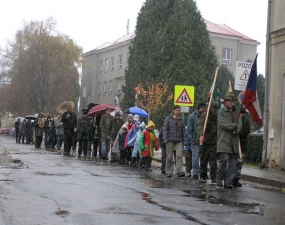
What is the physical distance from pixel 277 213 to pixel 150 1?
51.2m

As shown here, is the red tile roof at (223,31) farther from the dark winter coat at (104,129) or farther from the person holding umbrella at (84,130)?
the dark winter coat at (104,129)

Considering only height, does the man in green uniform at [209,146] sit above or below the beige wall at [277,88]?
below

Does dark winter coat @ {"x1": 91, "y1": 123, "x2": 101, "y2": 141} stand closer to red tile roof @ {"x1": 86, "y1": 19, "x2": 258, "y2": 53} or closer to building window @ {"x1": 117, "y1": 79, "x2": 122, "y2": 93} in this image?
red tile roof @ {"x1": 86, "y1": 19, "x2": 258, "y2": 53}

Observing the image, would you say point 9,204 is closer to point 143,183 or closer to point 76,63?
point 143,183

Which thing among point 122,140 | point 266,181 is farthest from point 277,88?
point 266,181

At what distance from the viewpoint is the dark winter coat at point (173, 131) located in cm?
1653

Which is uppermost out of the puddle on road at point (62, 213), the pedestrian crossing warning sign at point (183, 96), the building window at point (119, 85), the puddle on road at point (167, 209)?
the building window at point (119, 85)

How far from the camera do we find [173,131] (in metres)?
16.5

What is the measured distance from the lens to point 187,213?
8680 millimetres

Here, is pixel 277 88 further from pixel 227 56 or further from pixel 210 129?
pixel 227 56

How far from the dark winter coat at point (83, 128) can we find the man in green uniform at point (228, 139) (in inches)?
451

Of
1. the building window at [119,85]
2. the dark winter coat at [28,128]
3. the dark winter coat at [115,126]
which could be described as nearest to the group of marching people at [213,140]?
the dark winter coat at [115,126]

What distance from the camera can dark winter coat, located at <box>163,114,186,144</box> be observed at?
16.5 meters

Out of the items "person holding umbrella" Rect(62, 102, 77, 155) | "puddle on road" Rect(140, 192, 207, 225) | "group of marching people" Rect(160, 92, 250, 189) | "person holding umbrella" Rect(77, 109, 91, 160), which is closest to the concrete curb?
"group of marching people" Rect(160, 92, 250, 189)
